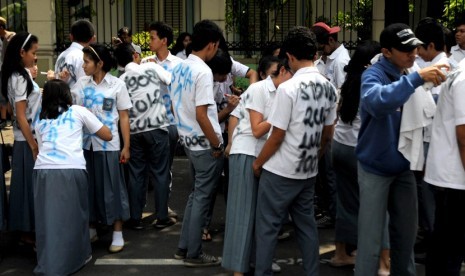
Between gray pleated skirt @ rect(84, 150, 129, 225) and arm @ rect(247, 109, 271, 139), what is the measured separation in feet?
5.41

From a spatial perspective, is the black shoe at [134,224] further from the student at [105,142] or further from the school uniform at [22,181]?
the school uniform at [22,181]

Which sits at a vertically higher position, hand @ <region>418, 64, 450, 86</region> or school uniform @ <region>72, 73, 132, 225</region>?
hand @ <region>418, 64, 450, 86</region>

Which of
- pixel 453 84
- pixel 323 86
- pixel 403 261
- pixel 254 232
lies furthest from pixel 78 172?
pixel 453 84

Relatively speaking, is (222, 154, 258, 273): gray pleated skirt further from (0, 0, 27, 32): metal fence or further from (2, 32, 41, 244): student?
(0, 0, 27, 32): metal fence

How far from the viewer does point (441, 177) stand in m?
4.57

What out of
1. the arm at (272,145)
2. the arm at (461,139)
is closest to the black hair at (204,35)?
the arm at (272,145)

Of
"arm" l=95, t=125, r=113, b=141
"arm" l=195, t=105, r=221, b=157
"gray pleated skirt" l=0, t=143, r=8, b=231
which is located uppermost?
"arm" l=195, t=105, r=221, b=157

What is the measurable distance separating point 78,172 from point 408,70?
2.58 metres

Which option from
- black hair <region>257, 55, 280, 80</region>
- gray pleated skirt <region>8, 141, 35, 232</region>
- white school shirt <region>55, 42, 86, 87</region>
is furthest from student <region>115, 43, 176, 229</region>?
black hair <region>257, 55, 280, 80</region>

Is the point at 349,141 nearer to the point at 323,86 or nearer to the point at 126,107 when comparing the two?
the point at 323,86

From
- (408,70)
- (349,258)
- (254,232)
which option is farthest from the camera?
(349,258)

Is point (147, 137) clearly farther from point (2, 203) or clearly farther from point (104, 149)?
point (2, 203)

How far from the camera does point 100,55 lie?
6473 millimetres

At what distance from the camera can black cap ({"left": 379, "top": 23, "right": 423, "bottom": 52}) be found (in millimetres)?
4707
